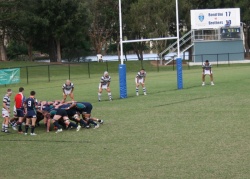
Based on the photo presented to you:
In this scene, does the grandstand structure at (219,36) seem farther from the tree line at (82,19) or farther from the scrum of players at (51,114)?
the scrum of players at (51,114)

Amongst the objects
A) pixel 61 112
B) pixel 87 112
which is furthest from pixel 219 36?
pixel 61 112

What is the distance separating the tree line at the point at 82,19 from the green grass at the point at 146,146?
146 feet

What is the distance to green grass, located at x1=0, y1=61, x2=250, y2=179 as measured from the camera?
1270 centimetres

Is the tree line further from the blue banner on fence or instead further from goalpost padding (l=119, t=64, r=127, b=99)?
goalpost padding (l=119, t=64, r=127, b=99)

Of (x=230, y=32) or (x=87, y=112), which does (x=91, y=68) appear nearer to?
(x=230, y=32)

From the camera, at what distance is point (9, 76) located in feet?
156

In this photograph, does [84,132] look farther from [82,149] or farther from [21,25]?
[21,25]

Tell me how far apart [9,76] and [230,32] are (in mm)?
32804

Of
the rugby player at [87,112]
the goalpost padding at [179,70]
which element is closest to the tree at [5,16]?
the goalpost padding at [179,70]

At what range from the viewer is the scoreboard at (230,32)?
69.6 m

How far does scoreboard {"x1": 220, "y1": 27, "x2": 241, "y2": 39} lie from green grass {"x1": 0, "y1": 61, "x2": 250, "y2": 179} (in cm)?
4446

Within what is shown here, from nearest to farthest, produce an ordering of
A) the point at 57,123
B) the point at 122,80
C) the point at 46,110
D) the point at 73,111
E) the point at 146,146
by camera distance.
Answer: the point at 146,146, the point at 57,123, the point at 73,111, the point at 46,110, the point at 122,80

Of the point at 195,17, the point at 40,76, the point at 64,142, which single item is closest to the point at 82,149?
the point at 64,142

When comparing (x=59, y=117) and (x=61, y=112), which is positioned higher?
(x=61, y=112)
